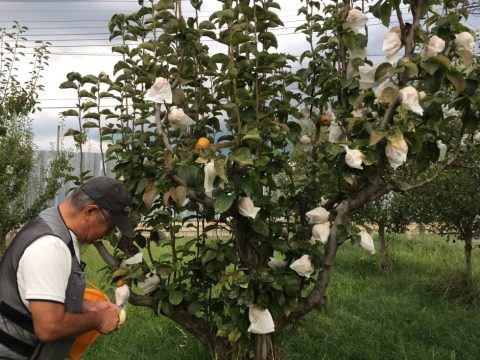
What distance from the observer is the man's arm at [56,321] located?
84.7 inches

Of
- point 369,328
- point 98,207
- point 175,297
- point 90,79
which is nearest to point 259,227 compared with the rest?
point 175,297

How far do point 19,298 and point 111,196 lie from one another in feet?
1.83

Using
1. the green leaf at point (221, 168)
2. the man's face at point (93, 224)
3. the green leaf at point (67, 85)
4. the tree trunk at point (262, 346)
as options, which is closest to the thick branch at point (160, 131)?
the green leaf at point (221, 168)

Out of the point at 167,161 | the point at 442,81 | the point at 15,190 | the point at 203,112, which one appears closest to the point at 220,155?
the point at 167,161

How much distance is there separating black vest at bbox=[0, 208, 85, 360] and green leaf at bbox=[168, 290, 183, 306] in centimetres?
92

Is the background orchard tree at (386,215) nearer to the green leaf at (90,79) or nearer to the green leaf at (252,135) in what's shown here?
the green leaf at (90,79)

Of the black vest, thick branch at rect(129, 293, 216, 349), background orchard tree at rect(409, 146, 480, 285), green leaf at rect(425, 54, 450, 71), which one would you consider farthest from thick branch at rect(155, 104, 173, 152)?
background orchard tree at rect(409, 146, 480, 285)

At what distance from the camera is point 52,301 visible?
2.15 meters

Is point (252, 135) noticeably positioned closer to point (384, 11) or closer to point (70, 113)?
point (384, 11)

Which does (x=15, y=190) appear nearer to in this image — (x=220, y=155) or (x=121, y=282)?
(x=121, y=282)

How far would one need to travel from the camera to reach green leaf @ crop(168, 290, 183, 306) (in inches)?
126

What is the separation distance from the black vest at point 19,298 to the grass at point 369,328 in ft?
3.76

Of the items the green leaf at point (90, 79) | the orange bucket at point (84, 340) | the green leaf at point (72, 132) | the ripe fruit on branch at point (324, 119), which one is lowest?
the orange bucket at point (84, 340)

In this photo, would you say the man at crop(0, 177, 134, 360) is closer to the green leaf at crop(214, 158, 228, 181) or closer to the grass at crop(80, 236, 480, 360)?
the green leaf at crop(214, 158, 228, 181)
